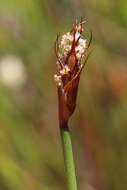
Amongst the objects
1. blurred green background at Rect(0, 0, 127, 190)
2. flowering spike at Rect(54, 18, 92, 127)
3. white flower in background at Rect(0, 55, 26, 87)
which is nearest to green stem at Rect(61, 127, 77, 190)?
flowering spike at Rect(54, 18, 92, 127)

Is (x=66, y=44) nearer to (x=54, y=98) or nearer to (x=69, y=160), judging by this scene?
(x=69, y=160)

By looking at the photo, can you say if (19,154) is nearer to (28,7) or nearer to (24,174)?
(24,174)

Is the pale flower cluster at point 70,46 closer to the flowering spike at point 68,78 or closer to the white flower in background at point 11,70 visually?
the flowering spike at point 68,78

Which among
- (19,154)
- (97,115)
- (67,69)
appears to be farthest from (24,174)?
(67,69)

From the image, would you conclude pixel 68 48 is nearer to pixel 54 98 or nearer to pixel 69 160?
pixel 69 160

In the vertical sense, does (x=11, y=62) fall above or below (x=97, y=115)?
above

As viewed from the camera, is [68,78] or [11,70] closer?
[68,78]

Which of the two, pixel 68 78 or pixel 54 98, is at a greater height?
pixel 68 78

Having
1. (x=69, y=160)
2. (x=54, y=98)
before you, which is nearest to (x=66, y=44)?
(x=69, y=160)
